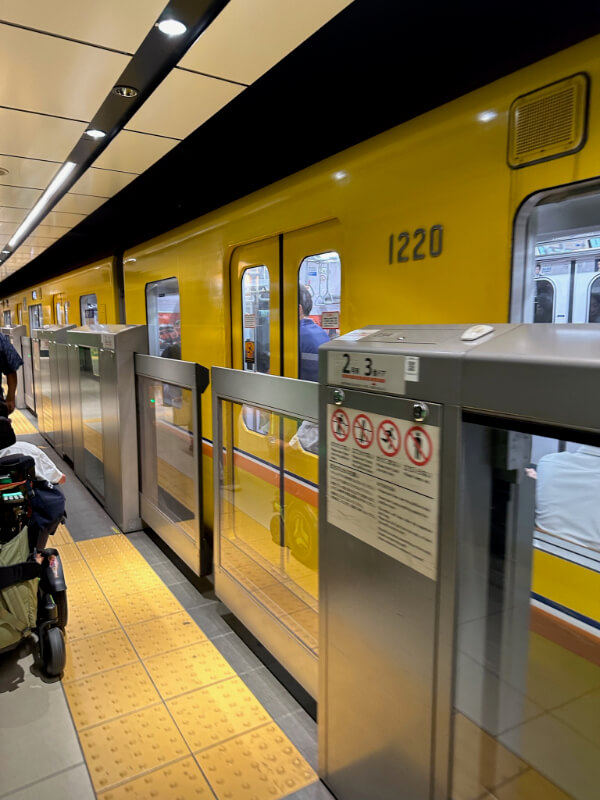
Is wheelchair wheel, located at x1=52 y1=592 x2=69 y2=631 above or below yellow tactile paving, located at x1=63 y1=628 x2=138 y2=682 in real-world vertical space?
above

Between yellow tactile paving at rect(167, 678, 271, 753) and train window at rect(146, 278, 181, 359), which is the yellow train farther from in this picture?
yellow tactile paving at rect(167, 678, 271, 753)

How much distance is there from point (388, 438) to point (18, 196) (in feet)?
16.8

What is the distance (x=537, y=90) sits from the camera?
178cm

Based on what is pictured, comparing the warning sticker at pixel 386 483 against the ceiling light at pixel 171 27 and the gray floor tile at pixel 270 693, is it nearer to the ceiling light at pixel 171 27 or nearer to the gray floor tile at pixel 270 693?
the gray floor tile at pixel 270 693

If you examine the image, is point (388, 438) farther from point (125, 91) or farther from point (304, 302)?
point (125, 91)

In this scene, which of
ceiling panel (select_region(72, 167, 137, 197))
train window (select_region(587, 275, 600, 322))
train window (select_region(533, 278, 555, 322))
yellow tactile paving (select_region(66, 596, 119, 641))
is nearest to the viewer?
yellow tactile paving (select_region(66, 596, 119, 641))

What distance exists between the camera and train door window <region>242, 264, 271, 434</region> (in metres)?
3.59

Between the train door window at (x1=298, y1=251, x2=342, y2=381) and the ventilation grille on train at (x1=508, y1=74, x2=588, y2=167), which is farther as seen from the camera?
the train door window at (x1=298, y1=251, x2=342, y2=381)

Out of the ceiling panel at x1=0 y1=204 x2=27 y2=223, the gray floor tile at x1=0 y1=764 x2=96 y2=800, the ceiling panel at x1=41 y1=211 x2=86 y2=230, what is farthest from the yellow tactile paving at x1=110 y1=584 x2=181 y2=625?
the ceiling panel at x1=0 y1=204 x2=27 y2=223

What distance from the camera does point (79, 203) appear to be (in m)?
5.56

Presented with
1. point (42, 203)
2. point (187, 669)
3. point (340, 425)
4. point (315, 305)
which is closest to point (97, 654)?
point (187, 669)

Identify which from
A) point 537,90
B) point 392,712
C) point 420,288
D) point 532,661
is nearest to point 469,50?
point 537,90

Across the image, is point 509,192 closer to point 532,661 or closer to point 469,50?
point 469,50

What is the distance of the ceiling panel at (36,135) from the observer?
332cm
